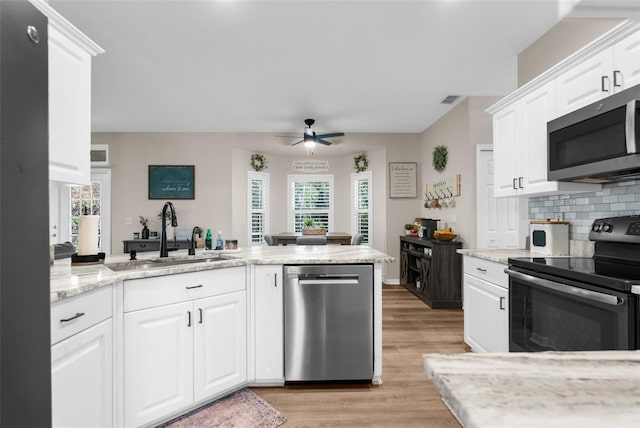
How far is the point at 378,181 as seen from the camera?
6.30 m

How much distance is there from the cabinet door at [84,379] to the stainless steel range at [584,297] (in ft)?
7.28

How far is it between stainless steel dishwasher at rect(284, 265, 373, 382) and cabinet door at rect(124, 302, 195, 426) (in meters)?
0.66

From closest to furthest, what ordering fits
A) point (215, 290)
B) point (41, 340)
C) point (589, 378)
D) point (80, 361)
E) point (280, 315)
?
1. point (589, 378)
2. point (41, 340)
3. point (80, 361)
4. point (215, 290)
5. point (280, 315)

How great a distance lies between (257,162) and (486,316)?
5028mm

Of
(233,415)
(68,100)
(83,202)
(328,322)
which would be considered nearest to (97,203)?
(83,202)

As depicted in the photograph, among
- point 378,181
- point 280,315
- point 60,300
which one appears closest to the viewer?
point 60,300

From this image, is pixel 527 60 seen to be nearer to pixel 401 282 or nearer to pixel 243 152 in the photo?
pixel 401 282

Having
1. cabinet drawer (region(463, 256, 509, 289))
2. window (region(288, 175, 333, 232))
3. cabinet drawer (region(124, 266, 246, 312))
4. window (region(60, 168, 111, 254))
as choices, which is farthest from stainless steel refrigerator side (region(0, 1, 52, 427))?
window (region(288, 175, 333, 232))

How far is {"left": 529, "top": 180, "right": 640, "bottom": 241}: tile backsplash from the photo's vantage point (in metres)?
2.05

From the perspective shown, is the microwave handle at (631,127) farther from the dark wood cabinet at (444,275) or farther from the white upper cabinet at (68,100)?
the dark wood cabinet at (444,275)

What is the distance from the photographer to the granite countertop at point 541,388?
392mm

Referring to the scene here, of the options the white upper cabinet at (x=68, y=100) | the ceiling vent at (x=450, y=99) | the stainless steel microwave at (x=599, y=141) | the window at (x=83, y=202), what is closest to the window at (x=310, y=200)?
the ceiling vent at (x=450, y=99)

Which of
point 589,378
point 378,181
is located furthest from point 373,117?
point 589,378

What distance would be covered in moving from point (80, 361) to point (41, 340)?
0.62m
